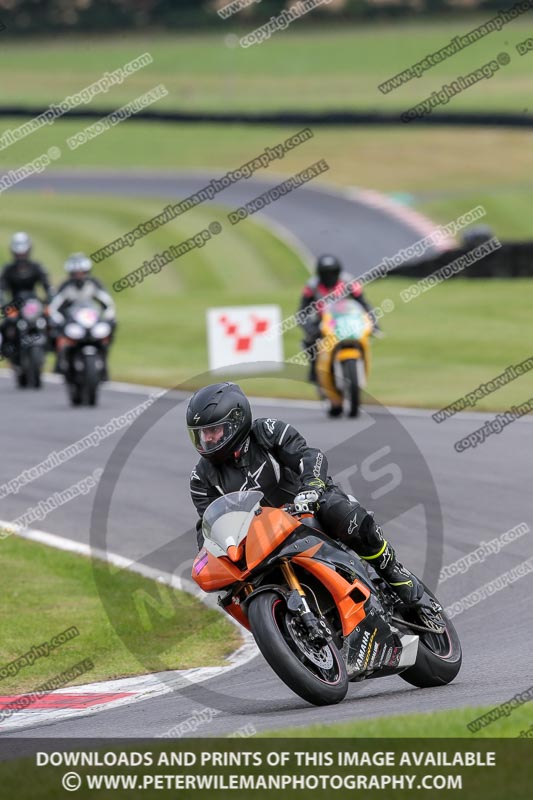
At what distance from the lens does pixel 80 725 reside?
22.4 ft

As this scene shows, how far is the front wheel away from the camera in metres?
6.04

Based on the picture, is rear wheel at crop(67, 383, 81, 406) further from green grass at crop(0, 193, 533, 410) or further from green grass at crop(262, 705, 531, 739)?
green grass at crop(262, 705, 531, 739)

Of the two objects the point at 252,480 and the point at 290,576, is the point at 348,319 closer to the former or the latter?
the point at 252,480

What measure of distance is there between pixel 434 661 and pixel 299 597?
111 centimetres

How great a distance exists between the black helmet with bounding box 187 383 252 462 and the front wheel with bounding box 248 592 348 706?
82 cm

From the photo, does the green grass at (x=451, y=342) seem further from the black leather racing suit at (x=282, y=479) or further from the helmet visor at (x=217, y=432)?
the helmet visor at (x=217, y=432)

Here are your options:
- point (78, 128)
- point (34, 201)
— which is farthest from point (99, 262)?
point (78, 128)

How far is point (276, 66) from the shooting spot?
69.4 meters

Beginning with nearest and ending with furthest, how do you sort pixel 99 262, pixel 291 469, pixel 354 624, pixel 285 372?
1. pixel 354 624
2. pixel 291 469
3. pixel 285 372
4. pixel 99 262

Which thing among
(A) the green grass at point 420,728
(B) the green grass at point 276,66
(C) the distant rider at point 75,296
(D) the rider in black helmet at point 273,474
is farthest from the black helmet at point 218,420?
(B) the green grass at point 276,66

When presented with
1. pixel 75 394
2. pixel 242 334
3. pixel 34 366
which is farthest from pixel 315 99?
pixel 75 394

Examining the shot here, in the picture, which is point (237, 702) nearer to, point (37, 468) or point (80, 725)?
point (80, 725)

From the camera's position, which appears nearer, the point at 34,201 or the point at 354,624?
the point at 354,624
